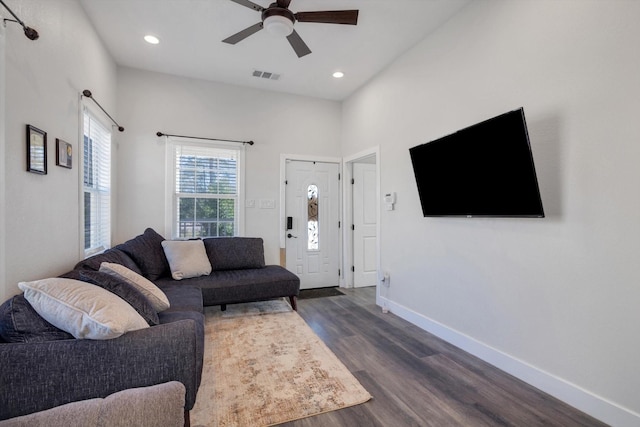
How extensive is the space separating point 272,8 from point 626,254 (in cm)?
277

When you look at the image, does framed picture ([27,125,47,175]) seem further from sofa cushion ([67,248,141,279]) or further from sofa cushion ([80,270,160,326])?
sofa cushion ([80,270,160,326])

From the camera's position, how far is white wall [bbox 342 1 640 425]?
1.69 metres

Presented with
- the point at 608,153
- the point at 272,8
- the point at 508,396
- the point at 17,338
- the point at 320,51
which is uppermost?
the point at 320,51

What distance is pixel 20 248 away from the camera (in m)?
1.81

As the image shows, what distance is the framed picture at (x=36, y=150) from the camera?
1854 mm

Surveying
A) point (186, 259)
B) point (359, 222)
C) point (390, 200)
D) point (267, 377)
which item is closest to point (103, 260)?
point (186, 259)

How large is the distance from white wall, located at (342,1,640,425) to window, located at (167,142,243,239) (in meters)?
2.68

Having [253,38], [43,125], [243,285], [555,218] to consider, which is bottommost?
[243,285]

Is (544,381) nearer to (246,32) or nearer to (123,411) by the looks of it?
(123,411)

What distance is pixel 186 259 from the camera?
3.39m

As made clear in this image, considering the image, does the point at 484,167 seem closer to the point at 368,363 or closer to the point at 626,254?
the point at 626,254

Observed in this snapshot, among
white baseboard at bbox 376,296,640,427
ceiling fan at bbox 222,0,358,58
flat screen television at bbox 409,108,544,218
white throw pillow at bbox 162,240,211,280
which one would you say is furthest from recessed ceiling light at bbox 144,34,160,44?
white baseboard at bbox 376,296,640,427

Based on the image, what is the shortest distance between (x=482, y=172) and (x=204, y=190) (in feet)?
11.2

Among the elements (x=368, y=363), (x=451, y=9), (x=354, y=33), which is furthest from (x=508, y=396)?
(x=354, y=33)
